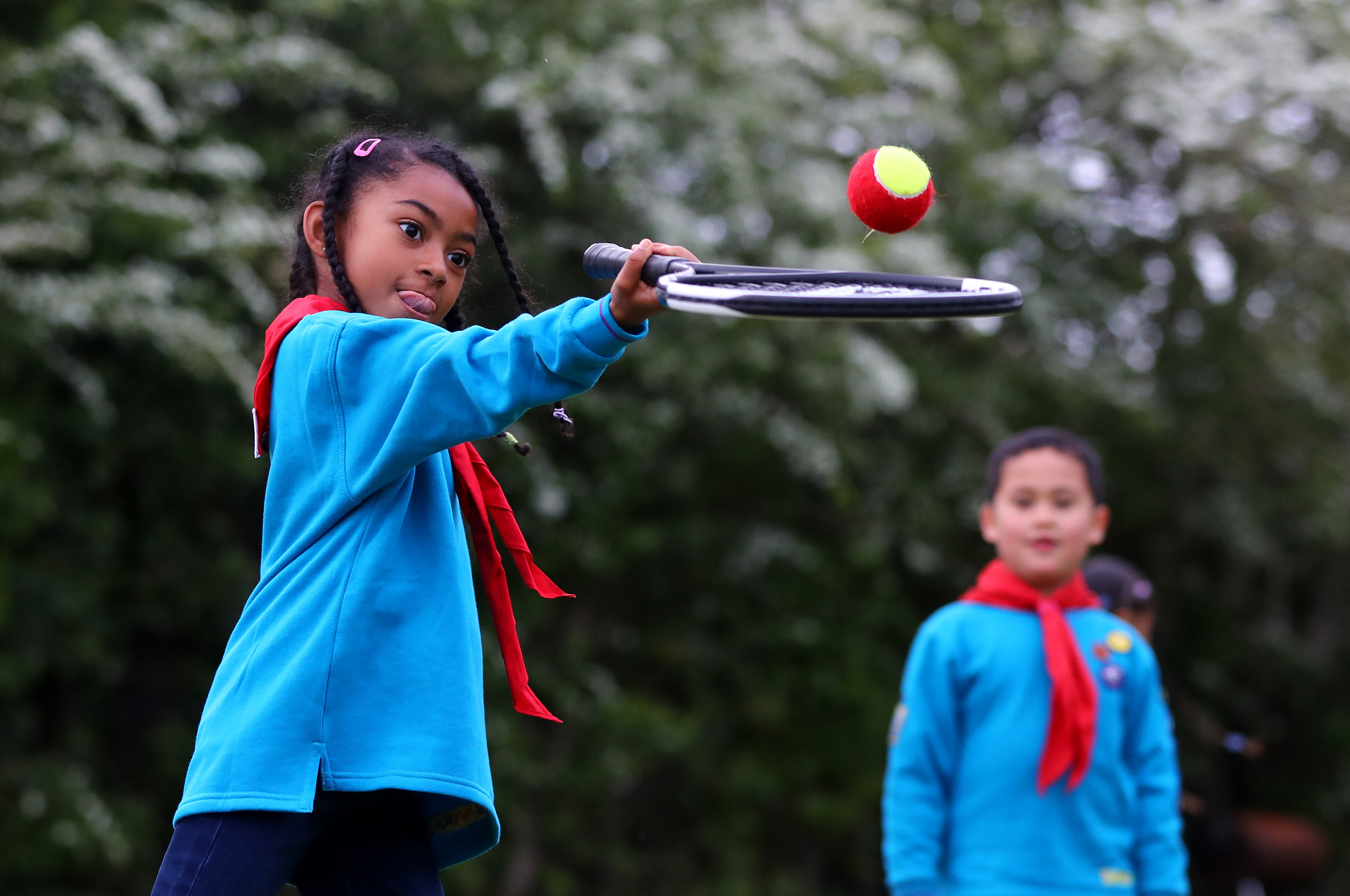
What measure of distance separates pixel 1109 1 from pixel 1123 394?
2222mm

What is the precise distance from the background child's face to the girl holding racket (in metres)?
1.61

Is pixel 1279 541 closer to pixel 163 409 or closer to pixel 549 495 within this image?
pixel 549 495

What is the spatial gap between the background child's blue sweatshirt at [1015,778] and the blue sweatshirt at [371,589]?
145 cm

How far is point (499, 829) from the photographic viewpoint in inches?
80.2

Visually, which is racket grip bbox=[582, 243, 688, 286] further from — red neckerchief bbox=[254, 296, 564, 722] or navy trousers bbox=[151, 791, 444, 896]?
navy trousers bbox=[151, 791, 444, 896]

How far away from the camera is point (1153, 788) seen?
3299 mm

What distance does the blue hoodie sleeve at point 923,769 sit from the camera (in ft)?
10.3

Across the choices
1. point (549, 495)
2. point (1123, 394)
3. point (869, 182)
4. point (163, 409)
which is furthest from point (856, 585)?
point (869, 182)

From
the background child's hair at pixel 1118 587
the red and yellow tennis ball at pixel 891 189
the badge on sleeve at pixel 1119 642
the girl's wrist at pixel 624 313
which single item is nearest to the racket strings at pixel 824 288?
the girl's wrist at pixel 624 313

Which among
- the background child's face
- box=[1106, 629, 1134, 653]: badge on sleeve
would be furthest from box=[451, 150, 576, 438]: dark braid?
box=[1106, 629, 1134, 653]: badge on sleeve

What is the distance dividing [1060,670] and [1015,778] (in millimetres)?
280

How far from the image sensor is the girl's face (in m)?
2.07

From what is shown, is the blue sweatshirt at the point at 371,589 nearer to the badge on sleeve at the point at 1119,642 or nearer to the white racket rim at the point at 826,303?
the white racket rim at the point at 826,303

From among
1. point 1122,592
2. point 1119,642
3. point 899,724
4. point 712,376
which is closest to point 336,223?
point 899,724
